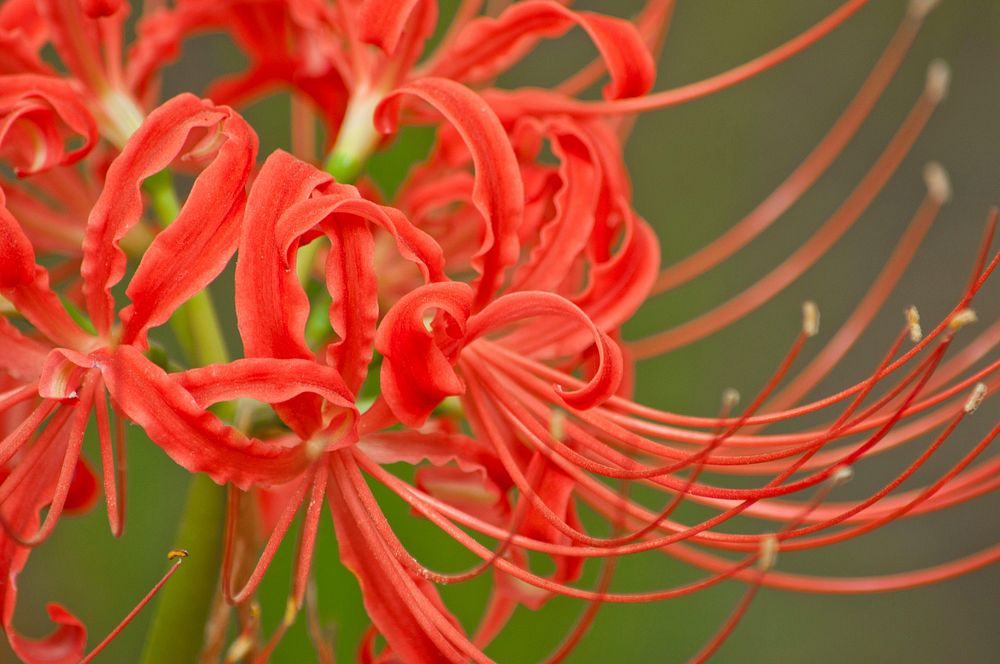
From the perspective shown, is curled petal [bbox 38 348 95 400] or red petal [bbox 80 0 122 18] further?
red petal [bbox 80 0 122 18]

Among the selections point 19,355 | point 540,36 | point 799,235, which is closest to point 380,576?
point 19,355

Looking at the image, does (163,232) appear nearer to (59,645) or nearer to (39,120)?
(39,120)

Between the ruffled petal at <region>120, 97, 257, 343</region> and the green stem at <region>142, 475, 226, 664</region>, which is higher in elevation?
the ruffled petal at <region>120, 97, 257, 343</region>

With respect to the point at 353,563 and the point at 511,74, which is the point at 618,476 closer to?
the point at 353,563

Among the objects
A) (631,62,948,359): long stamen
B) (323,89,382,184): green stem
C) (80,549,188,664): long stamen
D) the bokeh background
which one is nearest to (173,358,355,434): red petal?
(80,549,188,664): long stamen

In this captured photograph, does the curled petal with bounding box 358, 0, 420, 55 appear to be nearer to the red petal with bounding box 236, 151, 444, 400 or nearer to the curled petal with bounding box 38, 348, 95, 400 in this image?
the red petal with bounding box 236, 151, 444, 400
